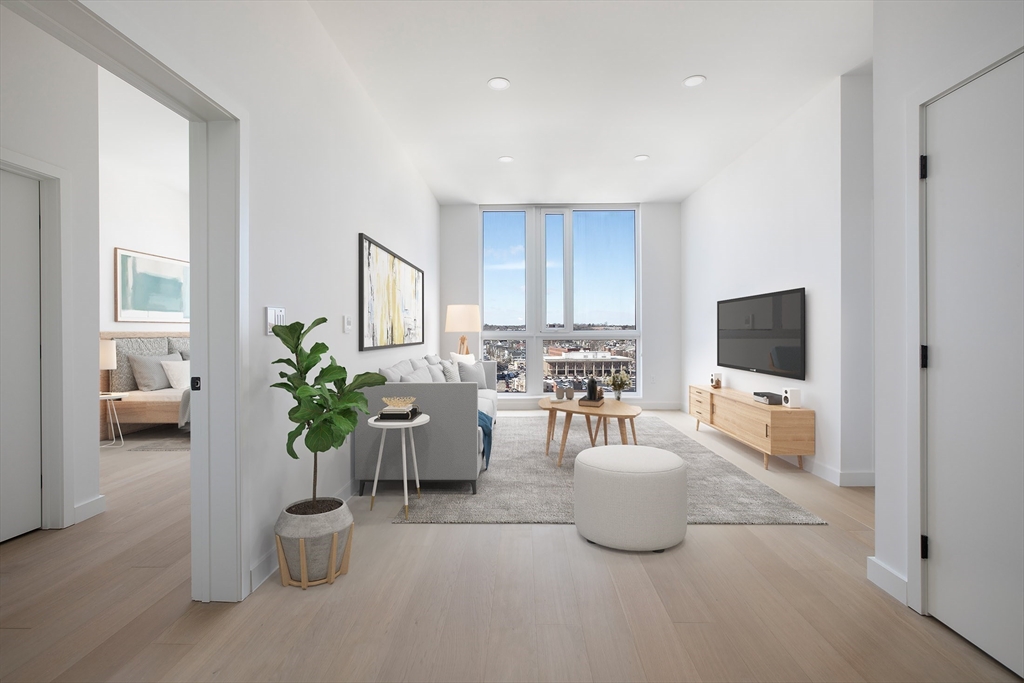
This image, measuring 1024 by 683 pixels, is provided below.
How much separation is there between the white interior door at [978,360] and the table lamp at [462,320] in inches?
201

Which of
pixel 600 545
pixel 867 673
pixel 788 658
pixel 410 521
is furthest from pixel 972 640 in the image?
pixel 410 521

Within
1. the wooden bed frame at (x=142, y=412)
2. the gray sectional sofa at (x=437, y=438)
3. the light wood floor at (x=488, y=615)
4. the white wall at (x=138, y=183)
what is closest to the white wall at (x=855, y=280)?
the light wood floor at (x=488, y=615)

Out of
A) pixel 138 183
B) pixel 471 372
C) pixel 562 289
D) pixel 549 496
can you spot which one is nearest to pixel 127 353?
pixel 138 183

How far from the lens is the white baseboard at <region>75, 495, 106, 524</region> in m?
2.85

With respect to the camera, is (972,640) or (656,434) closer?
(972,640)

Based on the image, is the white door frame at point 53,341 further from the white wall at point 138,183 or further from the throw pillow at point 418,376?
the throw pillow at point 418,376

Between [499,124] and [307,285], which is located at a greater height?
[499,124]

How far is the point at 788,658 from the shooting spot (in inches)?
63.9

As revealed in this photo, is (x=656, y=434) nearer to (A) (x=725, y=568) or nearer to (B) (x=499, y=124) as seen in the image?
(A) (x=725, y=568)

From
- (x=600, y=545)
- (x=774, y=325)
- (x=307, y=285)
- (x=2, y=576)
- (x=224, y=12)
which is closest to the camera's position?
(x=224, y=12)

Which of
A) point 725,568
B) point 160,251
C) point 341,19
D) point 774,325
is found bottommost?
point 725,568

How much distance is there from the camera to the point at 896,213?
81.4 inches

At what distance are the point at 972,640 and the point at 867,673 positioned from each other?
0.49 m

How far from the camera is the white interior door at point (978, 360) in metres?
1.58
